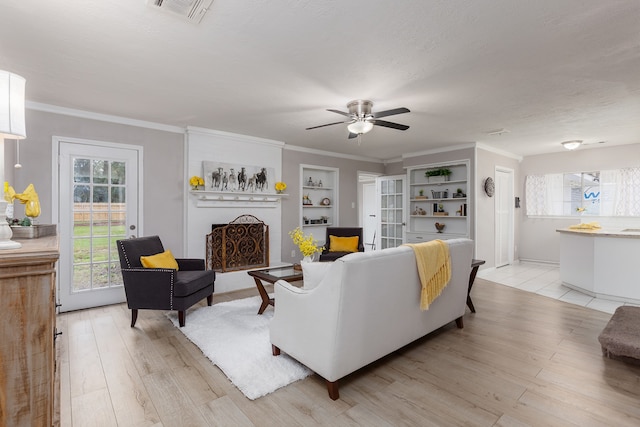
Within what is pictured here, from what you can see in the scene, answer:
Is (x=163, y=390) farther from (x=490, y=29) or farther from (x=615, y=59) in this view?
(x=615, y=59)

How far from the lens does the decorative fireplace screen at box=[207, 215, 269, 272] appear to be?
15.7 ft

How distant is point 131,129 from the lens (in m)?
4.24

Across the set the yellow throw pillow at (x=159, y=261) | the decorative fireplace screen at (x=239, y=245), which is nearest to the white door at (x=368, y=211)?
the decorative fireplace screen at (x=239, y=245)

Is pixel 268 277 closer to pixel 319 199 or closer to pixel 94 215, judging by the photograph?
pixel 94 215

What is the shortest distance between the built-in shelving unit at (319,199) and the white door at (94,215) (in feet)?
10.1

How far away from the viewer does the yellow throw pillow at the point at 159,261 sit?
336 cm

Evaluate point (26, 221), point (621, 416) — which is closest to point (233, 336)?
point (26, 221)

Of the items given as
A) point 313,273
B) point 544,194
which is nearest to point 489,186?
point 544,194

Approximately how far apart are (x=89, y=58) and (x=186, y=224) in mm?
2552

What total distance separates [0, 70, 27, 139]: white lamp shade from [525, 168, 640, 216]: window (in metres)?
8.00

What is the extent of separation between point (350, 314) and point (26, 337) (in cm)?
156

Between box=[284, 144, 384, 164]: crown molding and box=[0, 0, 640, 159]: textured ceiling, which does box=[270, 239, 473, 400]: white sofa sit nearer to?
box=[0, 0, 640, 159]: textured ceiling

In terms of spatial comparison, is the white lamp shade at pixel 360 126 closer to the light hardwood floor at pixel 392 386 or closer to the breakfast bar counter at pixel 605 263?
the light hardwood floor at pixel 392 386

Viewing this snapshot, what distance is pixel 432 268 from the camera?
2.61m
